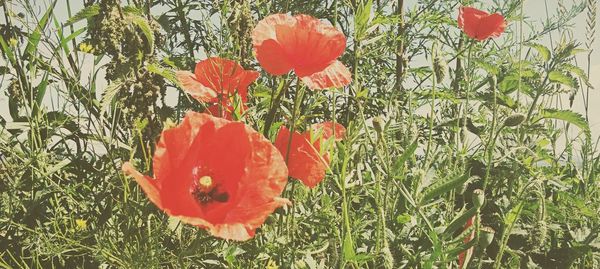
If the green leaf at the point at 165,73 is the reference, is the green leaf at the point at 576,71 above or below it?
above

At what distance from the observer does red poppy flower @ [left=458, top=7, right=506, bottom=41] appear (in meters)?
1.63

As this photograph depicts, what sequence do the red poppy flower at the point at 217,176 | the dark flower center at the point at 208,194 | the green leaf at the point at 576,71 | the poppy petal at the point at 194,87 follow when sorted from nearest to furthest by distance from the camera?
the red poppy flower at the point at 217,176 < the dark flower center at the point at 208,194 < the poppy petal at the point at 194,87 < the green leaf at the point at 576,71

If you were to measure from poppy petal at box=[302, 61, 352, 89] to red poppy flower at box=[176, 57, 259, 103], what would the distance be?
0.14 m

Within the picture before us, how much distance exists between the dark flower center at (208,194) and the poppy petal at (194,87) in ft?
0.59

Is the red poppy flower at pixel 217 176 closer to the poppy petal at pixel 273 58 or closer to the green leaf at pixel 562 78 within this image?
the poppy petal at pixel 273 58

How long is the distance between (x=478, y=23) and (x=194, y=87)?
915 millimetres

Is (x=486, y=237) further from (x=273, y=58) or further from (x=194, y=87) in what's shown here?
(x=194, y=87)

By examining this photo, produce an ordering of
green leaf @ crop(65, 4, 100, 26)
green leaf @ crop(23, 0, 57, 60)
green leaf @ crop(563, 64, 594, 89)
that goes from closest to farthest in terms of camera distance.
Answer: green leaf @ crop(65, 4, 100, 26)
green leaf @ crop(23, 0, 57, 60)
green leaf @ crop(563, 64, 594, 89)

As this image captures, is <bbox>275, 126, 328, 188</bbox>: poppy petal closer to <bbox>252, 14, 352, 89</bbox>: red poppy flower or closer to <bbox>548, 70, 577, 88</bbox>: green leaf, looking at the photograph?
<bbox>252, 14, 352, 89</bbox>: red poppy flower

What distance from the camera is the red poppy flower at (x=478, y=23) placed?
1635mm

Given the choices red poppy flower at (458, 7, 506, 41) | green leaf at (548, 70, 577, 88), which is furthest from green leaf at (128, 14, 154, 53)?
green leaf at (548, 70, 577, 88)

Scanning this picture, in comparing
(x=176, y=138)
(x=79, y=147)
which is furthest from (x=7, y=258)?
(x=176, y=138)

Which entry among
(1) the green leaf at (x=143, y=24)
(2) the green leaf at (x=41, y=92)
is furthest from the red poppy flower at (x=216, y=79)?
(2) the green leaf at (x=41, y=92)

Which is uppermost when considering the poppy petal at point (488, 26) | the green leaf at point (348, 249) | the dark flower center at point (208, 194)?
the poppy petal at point (488, 26)
